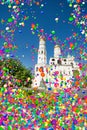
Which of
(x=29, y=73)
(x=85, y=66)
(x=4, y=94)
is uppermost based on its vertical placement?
(x=29, y=73)

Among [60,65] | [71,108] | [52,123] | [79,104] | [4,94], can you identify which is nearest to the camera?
[52,123]

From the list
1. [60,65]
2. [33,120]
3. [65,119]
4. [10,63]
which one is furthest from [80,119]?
[60,65]

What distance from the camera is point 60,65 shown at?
149 m

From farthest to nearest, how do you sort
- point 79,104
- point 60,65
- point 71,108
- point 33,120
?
point 60,65 < point 79,104 < point 71,108 < point 33,120

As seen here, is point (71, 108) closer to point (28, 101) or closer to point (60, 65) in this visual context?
point (28, 101)

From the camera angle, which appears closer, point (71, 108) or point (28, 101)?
point (71, 108)

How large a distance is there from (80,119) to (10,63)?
45.5 metres

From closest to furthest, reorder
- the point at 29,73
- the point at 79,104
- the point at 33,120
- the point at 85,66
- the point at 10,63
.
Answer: the point at 33,120 → the point at 79,104 → the point at 85,66 → the point at 10,63 → the point at 29,73

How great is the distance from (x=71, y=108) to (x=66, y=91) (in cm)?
254

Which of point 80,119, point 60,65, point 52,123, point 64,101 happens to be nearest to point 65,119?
point 80,119

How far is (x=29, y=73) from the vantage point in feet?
201

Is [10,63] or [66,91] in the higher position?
[10,63]

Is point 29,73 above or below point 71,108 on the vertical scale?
above

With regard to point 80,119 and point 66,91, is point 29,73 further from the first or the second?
point 80,119
